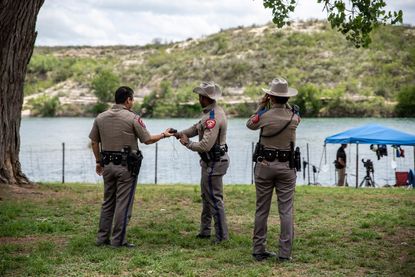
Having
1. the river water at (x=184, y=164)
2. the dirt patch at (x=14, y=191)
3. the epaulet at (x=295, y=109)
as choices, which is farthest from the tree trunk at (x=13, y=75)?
the river water at (x=184, y=164)

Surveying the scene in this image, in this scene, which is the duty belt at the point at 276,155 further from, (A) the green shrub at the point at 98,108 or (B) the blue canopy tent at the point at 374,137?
(A) the green shrub at the point at 98,108

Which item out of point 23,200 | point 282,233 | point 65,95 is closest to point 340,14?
point 282,233

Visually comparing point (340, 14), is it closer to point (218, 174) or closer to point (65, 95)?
point (218, 174)

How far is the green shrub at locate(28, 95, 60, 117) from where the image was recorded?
96.6 metres

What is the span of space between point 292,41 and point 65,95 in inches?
1428

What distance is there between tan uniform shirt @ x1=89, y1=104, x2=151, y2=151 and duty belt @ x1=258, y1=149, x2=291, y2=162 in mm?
1615

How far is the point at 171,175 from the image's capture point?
30562 mm

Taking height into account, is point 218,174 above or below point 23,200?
above

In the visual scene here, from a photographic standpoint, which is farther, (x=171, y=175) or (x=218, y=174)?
(x=171, y=175)

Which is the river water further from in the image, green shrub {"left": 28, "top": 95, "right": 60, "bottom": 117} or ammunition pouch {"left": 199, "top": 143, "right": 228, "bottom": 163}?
green shrub {"left": 28, "top": 95, "right": 60, "bottom": 117}

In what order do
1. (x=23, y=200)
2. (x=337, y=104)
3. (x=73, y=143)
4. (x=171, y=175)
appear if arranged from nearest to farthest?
(x=23, y=200), (x=171, y=175), (x=73, y=143), (x=337, y=104)

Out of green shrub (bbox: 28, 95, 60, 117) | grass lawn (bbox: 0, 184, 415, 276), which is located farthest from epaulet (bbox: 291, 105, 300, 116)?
green shrub (bbox: 28, 95, 60, 117)

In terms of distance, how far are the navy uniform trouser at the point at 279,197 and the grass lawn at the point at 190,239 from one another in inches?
9.7

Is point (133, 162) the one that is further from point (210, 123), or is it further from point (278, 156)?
point (278, 156)
